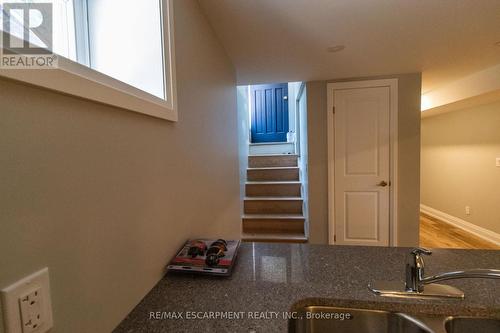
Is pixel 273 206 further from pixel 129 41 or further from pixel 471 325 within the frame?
pixel 129 41

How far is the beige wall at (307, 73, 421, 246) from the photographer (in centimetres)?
274

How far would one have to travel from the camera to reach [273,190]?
366 centimetres

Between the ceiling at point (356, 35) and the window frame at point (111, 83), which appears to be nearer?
the window frame at point (111, 83)

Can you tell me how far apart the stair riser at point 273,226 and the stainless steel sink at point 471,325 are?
2497mm

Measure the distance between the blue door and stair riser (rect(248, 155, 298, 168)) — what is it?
119 cm

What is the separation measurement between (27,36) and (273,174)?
3470mm

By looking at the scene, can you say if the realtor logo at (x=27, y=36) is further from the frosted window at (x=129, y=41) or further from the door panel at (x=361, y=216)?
the door panel at (x=361, y=216)

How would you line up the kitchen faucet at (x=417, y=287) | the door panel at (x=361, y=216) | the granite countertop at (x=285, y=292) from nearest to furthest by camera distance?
the granite countertop at (x=285, y=292)
the kitchen faucet at (x=417, y=287)
the door panel at (x=361, y=216)

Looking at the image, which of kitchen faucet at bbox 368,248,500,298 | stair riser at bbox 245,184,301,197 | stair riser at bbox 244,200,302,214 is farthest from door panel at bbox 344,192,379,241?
kitchen faucet at bbox 368,248,500,298

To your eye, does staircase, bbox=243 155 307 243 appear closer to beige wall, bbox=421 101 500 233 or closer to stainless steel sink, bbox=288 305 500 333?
stainless steel sink, bbox=288 305 500 333

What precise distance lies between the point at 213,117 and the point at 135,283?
1098 mm

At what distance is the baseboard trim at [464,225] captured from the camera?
3409mm

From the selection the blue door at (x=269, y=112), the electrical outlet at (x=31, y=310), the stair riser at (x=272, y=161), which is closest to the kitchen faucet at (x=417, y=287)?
the electrical outlet at (x=31, y=310)

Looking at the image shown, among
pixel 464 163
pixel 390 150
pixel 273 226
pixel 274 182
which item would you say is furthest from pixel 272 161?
pixel 464 163
